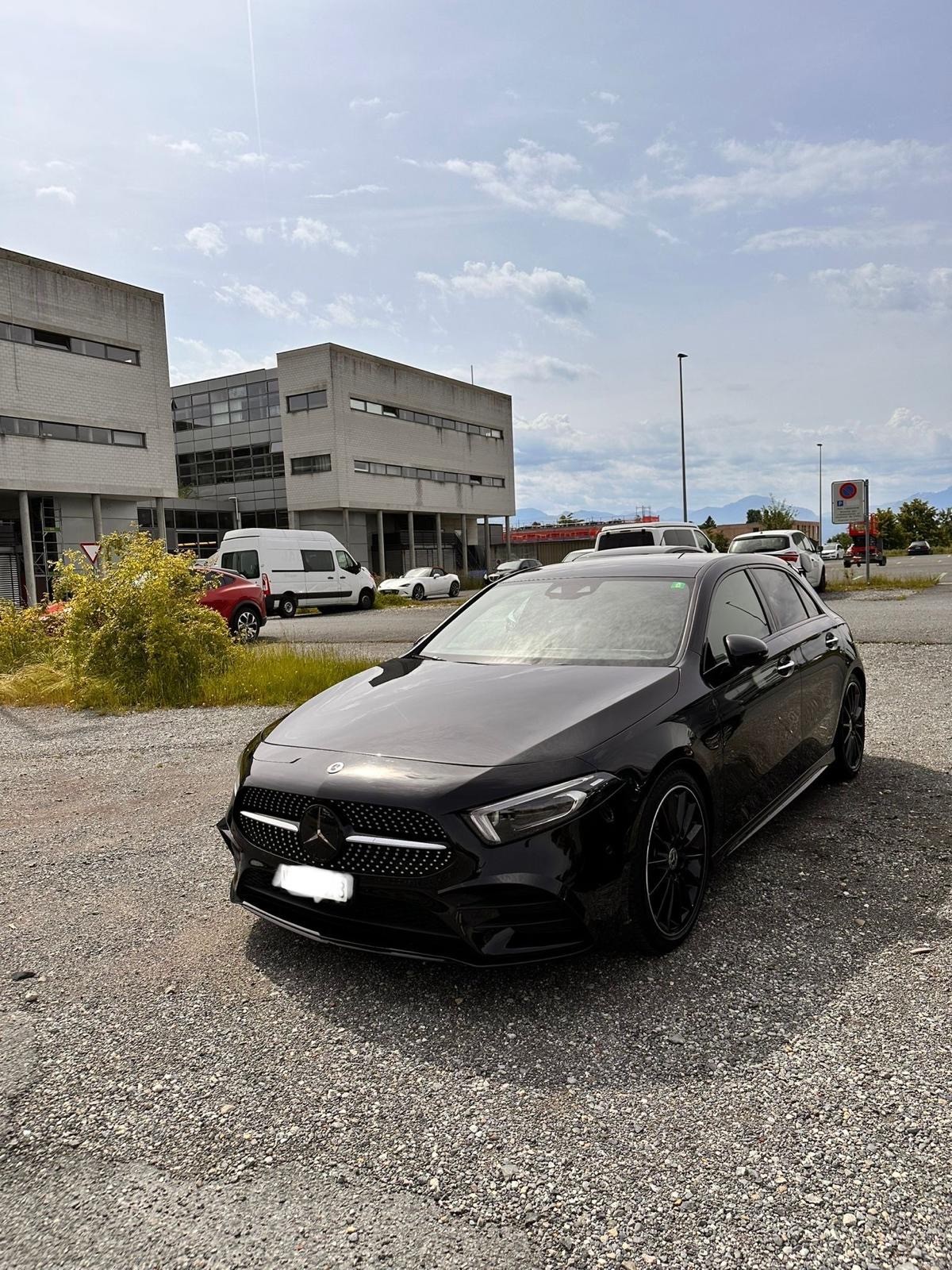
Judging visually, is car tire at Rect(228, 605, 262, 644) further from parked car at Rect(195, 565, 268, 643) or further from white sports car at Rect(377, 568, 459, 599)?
white sports car at Rect(377, 568, 459, 599)

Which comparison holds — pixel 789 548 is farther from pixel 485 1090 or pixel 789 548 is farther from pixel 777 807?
pixel 485 1090

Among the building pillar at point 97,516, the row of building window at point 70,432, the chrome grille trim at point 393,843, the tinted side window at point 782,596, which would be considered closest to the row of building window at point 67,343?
the row of building window at point 70,432

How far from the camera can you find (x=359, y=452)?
4578cm

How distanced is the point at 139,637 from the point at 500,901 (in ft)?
28.0

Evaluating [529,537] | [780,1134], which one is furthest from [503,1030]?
[529,537]

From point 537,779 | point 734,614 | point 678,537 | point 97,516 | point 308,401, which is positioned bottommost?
point 537,779

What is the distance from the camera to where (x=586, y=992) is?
117 inches

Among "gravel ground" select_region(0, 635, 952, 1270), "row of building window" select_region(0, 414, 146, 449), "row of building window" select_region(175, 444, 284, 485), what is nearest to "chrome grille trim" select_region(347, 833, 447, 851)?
"gravel ground" select_region(0, 635, 952, 1270)

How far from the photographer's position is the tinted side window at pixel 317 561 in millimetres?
26281

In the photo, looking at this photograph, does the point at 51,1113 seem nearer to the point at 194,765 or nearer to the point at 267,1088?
the point at 267,1088

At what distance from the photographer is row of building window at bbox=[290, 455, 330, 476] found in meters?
45.1

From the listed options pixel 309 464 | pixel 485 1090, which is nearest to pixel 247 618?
pixel 485 1090

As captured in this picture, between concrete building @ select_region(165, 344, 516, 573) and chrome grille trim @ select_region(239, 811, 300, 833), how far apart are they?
42509 millimetres

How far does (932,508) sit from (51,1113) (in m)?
117
